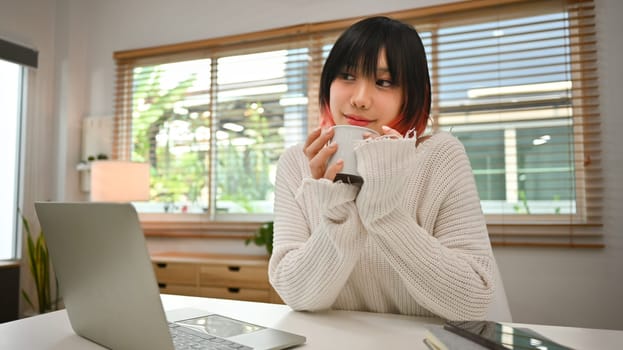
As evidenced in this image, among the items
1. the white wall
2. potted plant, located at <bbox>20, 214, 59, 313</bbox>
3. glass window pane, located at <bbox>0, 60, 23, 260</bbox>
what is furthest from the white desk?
glass window pane, located at <bbox>0, 60, 23, 260</bbox>

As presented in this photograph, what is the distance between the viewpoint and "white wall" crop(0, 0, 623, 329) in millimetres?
2477

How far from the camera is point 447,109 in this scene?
2850 mm

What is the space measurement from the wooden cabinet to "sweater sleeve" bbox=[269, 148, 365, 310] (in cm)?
160

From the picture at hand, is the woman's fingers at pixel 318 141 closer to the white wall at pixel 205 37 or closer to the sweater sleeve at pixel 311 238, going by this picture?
the sweater sleeve at pixel 311 238

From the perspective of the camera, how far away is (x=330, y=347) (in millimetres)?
673

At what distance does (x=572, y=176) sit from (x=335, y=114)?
2.04 m

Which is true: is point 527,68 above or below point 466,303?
above

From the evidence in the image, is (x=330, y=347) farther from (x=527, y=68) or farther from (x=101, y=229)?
(x=527, y=68)

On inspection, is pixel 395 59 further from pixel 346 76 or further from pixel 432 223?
pixel 432 223

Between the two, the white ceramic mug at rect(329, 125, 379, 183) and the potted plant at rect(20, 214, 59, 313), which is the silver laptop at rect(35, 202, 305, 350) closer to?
the white ceramic mug at rect(329, 125, 379, 183)

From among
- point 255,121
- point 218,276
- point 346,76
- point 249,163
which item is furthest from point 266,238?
point 346,76

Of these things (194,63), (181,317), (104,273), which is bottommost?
(181,317)

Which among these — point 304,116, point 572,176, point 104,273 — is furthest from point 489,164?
point 104,273

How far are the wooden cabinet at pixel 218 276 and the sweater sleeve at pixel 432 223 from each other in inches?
69.8
